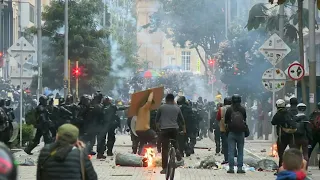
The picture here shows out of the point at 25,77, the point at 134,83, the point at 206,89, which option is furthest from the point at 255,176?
the point at 206,89

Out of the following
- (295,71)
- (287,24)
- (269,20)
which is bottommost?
(295,71)

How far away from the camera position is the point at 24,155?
2811 cm

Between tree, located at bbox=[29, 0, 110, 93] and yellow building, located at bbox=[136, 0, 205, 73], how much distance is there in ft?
260

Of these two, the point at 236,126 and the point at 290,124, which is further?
the point at 236,126

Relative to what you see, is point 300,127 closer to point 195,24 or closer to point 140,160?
point 140,160

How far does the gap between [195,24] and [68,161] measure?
247ft

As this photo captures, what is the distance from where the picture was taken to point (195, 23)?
3334 inches

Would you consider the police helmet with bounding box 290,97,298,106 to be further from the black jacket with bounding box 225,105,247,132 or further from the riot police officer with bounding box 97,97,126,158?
the riot police officer with bounding box 97,97,126,158

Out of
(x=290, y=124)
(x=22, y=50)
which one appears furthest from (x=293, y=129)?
(x=22, y=50)

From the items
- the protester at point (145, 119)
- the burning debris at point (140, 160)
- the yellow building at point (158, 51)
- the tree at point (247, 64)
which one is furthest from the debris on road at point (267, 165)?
the yellow building at point (158, 51)

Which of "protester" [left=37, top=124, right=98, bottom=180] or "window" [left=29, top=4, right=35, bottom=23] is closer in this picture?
"protester" [left=37, top=124, right=98, bottom=180]

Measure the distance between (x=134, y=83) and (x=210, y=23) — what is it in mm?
12437

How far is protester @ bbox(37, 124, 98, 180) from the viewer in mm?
9656

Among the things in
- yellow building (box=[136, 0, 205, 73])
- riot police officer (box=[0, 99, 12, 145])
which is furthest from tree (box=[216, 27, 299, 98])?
yellow building (box=[136, 0, 205, 73])
